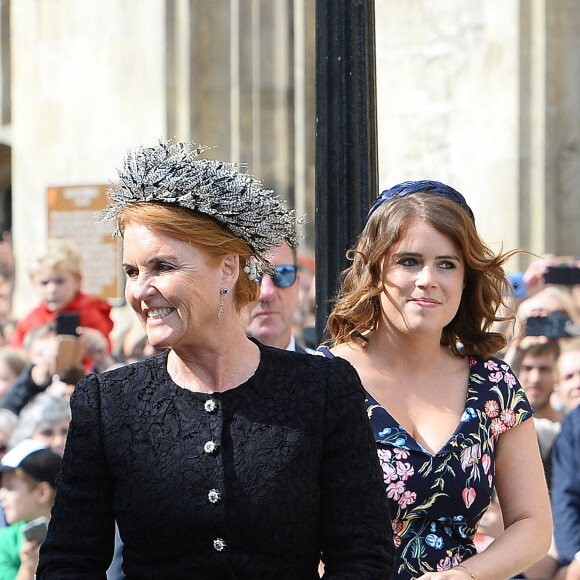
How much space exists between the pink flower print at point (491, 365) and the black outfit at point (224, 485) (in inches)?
33.5

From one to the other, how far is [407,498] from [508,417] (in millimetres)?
407

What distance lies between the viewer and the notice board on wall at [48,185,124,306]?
10.4 metres

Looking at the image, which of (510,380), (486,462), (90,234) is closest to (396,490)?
(486,462)

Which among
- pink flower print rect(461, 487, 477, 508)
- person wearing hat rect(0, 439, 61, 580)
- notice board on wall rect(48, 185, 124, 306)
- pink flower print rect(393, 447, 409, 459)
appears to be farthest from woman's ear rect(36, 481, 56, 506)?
notice board on wall rect(48, 185, 124, 306)

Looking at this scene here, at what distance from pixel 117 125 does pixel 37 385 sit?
16.8 ft

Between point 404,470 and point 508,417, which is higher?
point 508,417

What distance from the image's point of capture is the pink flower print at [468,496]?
2969 millimetres

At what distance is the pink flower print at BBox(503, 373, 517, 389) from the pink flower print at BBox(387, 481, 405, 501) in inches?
19.3

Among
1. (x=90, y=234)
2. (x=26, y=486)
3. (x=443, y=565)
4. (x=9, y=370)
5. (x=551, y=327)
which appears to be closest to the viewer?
(x=443, y=565)

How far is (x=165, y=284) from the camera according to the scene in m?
2.39

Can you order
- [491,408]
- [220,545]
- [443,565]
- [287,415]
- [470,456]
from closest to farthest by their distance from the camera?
[220,545] < [287,415] < [443,565] < [470,456] < [491,408]

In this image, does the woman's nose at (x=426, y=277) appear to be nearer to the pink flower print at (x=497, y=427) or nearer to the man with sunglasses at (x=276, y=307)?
the pink flower print at (x=497, y=427)

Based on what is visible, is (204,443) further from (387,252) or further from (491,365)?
(491,365)

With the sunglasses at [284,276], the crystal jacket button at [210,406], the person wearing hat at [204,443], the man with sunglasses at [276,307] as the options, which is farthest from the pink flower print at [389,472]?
the sunglasses at [284,276]
